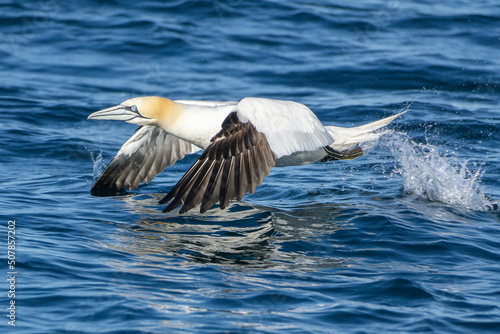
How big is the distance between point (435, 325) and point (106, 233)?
3.40 meters

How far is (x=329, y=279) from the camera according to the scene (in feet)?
18.6

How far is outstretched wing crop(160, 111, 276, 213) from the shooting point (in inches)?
262

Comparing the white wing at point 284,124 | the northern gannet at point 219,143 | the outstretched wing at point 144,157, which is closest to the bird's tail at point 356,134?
the northern gannet at point 219,143

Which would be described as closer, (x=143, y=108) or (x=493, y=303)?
(x=493, y=303)

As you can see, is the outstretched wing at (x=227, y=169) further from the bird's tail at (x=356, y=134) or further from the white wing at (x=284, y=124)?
the bird's tail at (x=356, y=134)

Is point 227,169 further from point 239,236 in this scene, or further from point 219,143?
point 239,236

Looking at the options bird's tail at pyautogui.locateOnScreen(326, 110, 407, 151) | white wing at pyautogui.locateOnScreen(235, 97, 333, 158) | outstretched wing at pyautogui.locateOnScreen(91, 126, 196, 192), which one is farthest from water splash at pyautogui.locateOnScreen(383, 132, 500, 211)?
outstretched wing at pyautogui.locateOnScreen(91, 126, 196, 192)

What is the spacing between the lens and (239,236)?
6.89 meters

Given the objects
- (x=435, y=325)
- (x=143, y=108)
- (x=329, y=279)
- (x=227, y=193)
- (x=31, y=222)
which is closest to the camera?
(x=435, y=325)

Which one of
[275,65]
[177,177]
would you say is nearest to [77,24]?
[275,65]

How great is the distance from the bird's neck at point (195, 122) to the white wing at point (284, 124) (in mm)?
622

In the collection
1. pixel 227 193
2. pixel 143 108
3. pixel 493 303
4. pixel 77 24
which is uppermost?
pixel 77 24

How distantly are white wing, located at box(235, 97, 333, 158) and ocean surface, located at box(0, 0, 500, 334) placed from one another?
791 millimetres

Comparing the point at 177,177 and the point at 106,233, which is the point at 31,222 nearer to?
the point at 106,233
